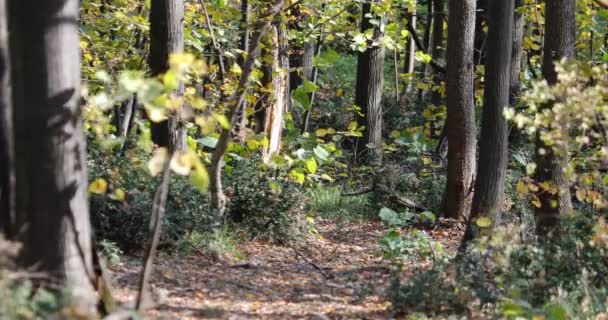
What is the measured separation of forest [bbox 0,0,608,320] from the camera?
5000 millimetres

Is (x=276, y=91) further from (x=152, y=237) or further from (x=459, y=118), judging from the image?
(x=152, y=237)

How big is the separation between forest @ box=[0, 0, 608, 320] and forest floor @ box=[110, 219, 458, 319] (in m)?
0.04

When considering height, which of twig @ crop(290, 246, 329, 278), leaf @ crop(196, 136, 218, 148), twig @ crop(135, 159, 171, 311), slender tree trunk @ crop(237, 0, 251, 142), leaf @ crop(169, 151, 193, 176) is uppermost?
slender tree trunk @ crop(237, 0, 251, 142)

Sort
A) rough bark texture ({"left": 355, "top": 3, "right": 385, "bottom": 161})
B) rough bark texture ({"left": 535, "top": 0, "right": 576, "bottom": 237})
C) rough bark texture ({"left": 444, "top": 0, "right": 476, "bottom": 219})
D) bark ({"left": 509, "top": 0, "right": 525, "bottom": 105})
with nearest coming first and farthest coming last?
rough bark texture ({"left": 535, "top": 0, "right": 576, "bottom": 237})
rough bark texture ({"left": 444, "top": 0, "right": 476, "bottom": 219})
bark ({"left": 509, "top": 0, "right": 525, "bottom": 105})
rough bark texture ({"left": 355, "top": 3, "right": 385, "bottom": 161})

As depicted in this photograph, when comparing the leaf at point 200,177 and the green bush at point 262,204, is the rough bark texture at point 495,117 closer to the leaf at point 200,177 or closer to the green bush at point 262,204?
the green bush at point 262,204

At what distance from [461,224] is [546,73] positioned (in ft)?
11.0

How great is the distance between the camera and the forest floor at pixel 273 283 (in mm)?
6922

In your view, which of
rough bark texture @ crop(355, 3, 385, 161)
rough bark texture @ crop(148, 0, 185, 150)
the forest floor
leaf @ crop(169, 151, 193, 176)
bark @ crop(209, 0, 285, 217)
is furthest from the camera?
rough bark texture @ crop(355, 3, 385, 161)

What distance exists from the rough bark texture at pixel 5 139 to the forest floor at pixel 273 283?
1351 millimetres

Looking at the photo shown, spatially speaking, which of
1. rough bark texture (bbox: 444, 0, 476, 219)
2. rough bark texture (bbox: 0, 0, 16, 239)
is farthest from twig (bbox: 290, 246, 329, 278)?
rough bark texture (bbox: 0, 0, 16, 239)

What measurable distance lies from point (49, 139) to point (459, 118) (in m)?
8.16

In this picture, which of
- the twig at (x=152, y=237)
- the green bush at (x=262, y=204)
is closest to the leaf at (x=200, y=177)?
the twig at (x=152, y=237)

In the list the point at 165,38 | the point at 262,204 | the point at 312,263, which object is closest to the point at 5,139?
the point at 165,38

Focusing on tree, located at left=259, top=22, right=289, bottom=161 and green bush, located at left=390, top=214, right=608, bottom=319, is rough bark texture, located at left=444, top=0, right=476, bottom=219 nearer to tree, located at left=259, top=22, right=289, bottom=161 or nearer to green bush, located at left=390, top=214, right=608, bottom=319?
tree, located at left=259, top=22, right=289, bottom=161
